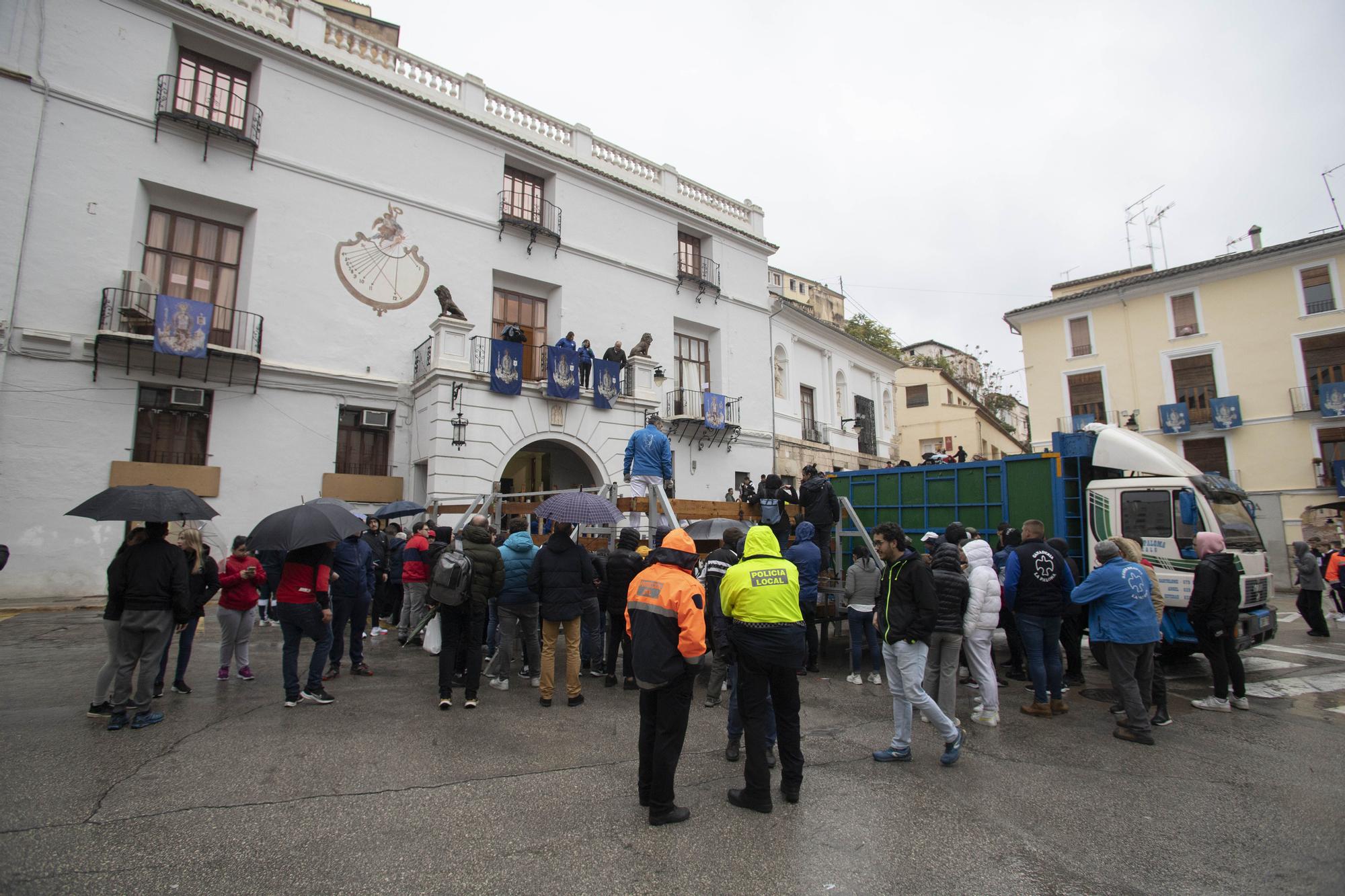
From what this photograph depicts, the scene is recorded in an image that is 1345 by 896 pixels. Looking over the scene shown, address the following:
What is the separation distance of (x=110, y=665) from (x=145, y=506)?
138 centimetres

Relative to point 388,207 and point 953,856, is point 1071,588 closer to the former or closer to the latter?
point 953,856

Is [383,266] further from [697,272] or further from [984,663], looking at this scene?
[984,663]

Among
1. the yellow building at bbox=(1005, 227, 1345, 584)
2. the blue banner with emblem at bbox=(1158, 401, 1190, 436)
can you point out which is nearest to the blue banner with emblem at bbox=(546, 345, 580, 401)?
the yellow building at bbox=(1005, 227, 1345, 584)

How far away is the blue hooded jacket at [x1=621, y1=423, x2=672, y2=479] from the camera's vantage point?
931 centimetres

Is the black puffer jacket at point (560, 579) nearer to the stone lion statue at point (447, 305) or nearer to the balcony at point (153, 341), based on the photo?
the stone lion statue at point (447, 305)

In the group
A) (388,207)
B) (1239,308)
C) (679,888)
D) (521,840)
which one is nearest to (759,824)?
(679,888)

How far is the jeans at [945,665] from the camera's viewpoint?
5.56m

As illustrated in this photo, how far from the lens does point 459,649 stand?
23.6 feet

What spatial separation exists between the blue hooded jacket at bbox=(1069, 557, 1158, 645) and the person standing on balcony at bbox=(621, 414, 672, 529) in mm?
5181

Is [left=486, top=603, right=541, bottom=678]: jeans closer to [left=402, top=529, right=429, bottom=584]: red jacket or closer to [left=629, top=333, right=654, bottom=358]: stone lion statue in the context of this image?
[left=402, top=529, right=429, bottom=584]: red jacket

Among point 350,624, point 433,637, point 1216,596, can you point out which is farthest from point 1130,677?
point 350,624

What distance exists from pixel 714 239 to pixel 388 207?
10817 mm

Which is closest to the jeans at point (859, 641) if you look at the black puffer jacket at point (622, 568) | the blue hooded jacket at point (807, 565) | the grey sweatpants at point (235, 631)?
the blue hooded jacket at point (807, 565)

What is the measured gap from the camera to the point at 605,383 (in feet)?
55.0
